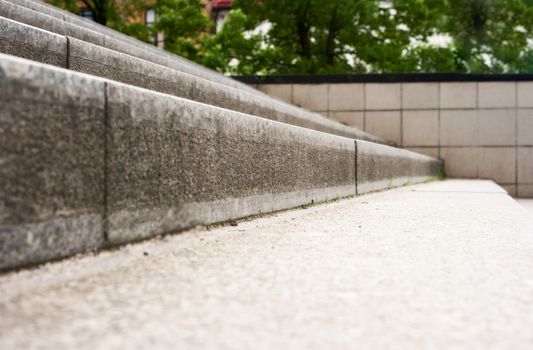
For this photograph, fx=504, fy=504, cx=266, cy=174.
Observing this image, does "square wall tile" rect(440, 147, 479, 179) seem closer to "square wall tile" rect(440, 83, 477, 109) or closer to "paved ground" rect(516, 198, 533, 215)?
"square wall tile" rect(440, 83, 477, 109)

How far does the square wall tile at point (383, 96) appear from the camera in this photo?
842cm

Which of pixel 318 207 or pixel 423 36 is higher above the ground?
pixel 423 36

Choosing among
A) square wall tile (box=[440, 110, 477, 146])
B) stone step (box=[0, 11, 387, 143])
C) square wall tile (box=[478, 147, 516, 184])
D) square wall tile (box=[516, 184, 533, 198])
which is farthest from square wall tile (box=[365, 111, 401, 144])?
stone step (box=[0, 11, 387, 143])

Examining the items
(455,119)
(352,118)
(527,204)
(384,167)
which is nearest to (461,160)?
(455,119)

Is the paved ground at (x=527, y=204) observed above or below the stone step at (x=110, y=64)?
below

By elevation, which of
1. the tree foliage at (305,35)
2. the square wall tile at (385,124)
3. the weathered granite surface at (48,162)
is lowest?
the weathered granite surface at (48,162)

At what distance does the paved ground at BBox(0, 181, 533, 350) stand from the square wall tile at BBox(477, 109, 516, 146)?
679 centimetres

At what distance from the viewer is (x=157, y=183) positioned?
5.62 ft

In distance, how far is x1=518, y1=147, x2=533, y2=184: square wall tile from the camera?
26.9 ft

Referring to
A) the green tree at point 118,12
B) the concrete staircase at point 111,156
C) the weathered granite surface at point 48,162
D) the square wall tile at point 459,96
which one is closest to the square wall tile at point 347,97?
the square wall tile at point 459,96

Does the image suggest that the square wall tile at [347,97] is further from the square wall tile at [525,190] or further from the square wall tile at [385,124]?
the square wall tile at [525,190]

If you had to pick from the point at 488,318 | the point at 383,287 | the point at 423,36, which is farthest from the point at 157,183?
the point at 423,36

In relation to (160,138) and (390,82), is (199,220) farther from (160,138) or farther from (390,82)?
(390,82)

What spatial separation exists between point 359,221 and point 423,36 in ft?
45.5
